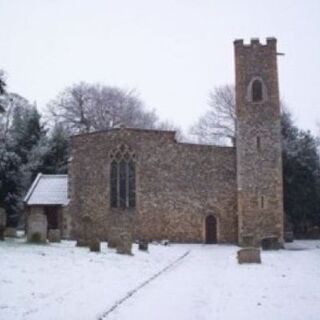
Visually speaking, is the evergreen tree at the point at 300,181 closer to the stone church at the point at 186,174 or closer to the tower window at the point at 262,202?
the stone church at the point at 186,174

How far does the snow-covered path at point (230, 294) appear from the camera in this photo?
1028 centimetres

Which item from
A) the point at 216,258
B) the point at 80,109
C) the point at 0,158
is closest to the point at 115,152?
the point at 0,158

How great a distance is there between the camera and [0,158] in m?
27.7

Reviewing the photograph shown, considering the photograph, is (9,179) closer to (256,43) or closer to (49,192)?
(49,192)

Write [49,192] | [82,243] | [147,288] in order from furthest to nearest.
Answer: [49,192] < [82,243] < [147,288]

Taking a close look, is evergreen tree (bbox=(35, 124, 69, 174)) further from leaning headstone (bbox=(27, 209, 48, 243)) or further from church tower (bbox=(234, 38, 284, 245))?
leaning headstone (bbox=(27, 209, 48, 243))

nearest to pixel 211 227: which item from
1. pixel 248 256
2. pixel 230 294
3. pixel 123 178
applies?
pixel 123 178

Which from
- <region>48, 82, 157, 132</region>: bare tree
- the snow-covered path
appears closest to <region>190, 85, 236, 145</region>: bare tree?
<region>48, 82, 157, 132</region>: bare tree

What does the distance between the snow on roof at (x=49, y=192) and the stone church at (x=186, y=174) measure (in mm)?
1179

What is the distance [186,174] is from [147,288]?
69.4 feet

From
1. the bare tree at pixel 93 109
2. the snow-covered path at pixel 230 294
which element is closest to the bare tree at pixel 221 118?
the bare tree at pixel 93 109

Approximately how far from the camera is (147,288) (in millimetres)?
13664

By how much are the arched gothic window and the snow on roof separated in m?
3.15

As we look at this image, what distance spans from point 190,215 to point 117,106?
2639 cm
